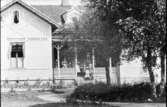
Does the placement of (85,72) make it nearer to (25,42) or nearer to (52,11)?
(25,42)

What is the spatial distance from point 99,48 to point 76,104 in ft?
25.7

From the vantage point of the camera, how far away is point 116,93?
19859 mm

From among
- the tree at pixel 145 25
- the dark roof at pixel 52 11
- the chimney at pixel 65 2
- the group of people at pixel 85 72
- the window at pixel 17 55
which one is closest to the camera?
the tree at pixel 145 25

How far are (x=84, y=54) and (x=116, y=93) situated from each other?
286 inches

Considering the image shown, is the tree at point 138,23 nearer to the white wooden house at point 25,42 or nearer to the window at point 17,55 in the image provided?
the white wooden house at point 25,42

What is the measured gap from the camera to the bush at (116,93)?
19172mm

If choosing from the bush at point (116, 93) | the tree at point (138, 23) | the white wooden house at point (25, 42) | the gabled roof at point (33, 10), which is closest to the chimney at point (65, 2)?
the white wooden house at point (25, 42)

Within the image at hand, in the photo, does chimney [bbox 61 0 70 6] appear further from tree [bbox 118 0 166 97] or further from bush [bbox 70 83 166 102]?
tree [bbox 118 0 166 97]

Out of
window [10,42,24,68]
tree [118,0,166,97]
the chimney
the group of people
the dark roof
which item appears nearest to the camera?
tree [118,0,166,97]

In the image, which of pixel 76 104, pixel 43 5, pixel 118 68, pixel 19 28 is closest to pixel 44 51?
pixel 19 28

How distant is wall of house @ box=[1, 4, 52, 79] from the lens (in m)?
30.1

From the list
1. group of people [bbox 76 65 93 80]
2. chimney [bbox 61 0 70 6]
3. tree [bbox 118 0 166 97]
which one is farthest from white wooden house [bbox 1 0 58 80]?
tree [bbox 118 0 166 97]

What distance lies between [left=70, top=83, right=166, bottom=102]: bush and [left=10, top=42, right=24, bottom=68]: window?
10.4 metres

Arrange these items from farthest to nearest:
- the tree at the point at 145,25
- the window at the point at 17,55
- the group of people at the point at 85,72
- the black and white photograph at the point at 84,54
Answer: the group of people at the point at 85,72
the window at the point at 17,55
the black and white photograph at the point at 84,54
the tree at the point at 145,25
